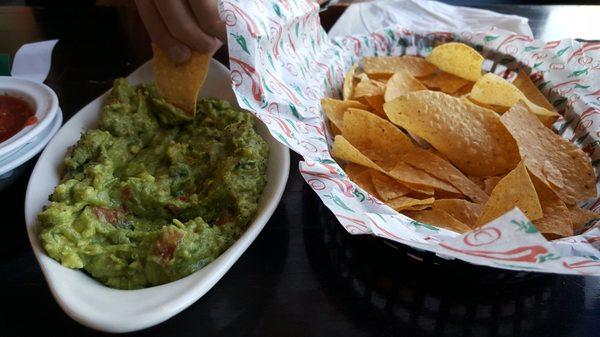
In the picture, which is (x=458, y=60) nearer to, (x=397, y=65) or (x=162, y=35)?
(x=397, y=65)

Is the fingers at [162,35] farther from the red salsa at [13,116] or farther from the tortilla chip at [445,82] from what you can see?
the tortilla chip at [445,82]

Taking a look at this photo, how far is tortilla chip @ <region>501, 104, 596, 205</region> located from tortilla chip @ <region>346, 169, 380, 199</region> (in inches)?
15.4

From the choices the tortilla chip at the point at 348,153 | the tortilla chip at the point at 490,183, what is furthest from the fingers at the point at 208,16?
the tortilla chip at the point at 490,183

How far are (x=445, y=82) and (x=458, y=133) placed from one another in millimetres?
372

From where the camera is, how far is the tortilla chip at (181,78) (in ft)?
4.31

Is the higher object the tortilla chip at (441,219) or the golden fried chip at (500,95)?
the golden fried chip at (500,95)

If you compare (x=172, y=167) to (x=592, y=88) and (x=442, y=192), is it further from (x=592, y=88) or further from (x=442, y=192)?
(x=592, y=88)

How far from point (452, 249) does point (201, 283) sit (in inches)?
17.9

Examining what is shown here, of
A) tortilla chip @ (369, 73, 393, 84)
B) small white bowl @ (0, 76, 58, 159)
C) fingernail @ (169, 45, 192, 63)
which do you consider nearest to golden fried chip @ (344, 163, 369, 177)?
tortilla chip @ (369, 73, 393, 84)

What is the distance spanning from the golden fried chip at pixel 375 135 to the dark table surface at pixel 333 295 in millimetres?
243

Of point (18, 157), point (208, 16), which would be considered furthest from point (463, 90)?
point (18, 157)

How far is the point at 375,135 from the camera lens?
1308 mm

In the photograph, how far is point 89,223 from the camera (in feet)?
3.08

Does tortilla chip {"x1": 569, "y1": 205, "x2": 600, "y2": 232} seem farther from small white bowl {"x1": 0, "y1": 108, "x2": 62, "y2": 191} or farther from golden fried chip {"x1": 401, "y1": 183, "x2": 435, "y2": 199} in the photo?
small white bowl {"x1": 0, "y1": 108, "x2": 62, "y2": 191}
